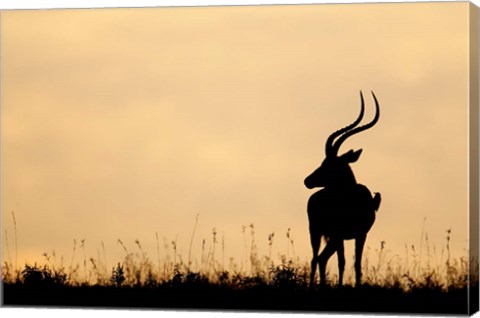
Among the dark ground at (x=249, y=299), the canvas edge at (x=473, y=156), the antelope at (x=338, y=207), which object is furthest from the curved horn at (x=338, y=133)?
the dark ground at (x=249, y=299)

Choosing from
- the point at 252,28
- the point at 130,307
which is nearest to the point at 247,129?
the point at 252,28

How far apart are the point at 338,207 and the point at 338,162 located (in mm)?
344

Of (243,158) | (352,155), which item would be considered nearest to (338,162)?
(352,155)

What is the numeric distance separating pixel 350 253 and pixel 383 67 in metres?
1.42

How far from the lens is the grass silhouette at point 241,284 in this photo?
13500 millimetres

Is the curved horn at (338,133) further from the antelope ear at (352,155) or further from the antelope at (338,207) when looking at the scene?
the antelope ear at (352,155)

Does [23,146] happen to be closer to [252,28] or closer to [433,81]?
[252,28]

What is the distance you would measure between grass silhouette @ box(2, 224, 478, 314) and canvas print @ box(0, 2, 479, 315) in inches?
0.5

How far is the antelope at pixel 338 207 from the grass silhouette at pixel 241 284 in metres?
0.12

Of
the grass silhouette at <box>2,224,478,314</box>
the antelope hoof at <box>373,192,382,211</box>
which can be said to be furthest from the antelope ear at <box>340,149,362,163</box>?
the grass silhouette at <box>2,224,478,314</box>

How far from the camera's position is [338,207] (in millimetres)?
13633

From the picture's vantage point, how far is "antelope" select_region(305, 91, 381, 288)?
44.4 ft

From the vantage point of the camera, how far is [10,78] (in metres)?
14.1

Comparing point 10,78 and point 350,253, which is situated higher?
point 10,78
